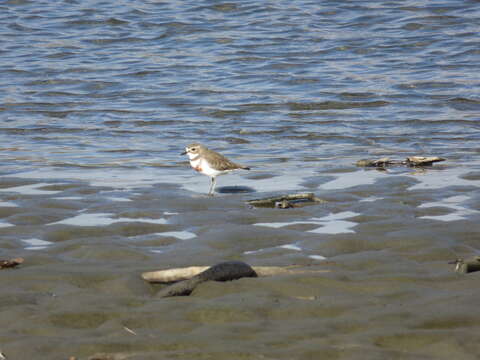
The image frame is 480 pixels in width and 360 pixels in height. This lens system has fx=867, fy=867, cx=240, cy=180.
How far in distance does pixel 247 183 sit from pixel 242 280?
224 inches

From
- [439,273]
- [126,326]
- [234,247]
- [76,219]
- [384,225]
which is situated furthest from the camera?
[76,219]

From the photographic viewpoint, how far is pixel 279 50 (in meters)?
27.0

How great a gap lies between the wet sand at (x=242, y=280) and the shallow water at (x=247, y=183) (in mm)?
23

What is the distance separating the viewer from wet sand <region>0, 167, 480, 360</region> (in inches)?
194

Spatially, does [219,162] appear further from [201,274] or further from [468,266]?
[468,266]

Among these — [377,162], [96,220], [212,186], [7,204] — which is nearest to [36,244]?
[96,220]

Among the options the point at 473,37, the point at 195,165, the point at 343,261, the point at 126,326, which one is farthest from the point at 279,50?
the point at 126,326

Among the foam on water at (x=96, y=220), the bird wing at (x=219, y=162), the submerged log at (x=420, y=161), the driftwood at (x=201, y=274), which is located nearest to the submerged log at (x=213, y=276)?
the driftwood at (x=201, y=274)

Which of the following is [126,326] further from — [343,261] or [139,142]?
[139,142]

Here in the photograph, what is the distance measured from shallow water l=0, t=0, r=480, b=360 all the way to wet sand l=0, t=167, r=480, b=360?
0.02 meters

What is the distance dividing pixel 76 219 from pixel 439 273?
166 inches

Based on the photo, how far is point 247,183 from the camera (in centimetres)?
1193

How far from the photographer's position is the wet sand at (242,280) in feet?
16.2

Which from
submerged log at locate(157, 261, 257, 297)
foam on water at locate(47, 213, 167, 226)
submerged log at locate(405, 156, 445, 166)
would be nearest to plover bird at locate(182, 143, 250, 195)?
foam on water at locate(47, 213, 167, 226)
